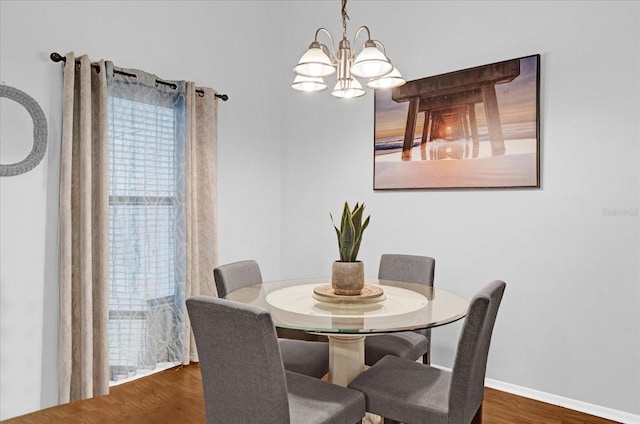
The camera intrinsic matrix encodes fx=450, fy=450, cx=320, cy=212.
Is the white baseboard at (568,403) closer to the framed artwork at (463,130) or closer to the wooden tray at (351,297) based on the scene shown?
the framed artwork at (463,130)

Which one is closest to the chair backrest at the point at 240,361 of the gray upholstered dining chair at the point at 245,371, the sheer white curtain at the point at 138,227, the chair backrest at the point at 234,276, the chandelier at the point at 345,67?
the gray upholstered dining chair at the point at 245,371

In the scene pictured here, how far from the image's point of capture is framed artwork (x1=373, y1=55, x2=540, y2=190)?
8.91ft

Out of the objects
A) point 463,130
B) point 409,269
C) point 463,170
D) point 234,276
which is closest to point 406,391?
point 409,269

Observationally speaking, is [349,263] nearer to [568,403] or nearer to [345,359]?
[345,359]

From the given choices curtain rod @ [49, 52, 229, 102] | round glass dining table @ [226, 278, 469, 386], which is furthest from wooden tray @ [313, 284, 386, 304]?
curtain rod @ [49, 52, 229, 102]

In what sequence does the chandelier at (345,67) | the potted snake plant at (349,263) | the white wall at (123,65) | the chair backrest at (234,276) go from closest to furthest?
the chandelier at (345,67), the potted snake plant at (349,263), the chair backrest at (234,276), the white wall at (123,65)

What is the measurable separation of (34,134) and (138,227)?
0.81m

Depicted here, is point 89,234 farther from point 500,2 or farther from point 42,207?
point 500,2

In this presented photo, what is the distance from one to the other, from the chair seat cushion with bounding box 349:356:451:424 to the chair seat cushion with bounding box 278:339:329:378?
1.06 ft

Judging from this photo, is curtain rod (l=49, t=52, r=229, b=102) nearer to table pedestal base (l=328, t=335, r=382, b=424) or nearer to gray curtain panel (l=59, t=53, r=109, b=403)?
gray curtain panel (l=59, t=53, r=109, b=403)

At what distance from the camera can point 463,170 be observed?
297 cm

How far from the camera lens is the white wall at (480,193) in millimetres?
2457

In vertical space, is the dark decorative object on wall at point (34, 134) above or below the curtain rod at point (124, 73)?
below

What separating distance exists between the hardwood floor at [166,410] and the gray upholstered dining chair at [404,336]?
0.57m
